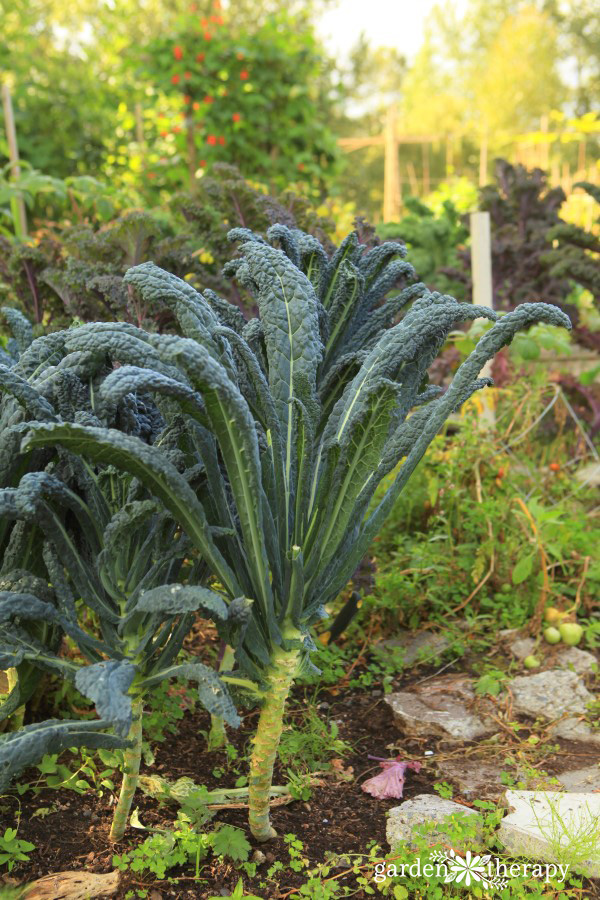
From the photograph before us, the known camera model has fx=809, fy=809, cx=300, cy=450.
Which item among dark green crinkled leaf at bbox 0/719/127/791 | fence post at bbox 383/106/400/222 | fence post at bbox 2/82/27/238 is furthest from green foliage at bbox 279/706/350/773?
fence post at bbox 383/106/400/222

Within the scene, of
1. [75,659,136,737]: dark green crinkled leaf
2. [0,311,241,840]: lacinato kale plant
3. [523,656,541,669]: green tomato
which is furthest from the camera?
[523,656,541,669]: green tomato

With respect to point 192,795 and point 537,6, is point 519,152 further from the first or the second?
point 537,6

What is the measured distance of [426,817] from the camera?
194 cm

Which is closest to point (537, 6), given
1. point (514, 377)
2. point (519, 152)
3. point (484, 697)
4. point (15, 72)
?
point (519, 152)

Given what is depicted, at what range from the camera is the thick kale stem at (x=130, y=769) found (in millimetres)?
1646

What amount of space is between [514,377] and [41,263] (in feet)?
7.87

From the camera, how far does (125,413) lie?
1.66 meters

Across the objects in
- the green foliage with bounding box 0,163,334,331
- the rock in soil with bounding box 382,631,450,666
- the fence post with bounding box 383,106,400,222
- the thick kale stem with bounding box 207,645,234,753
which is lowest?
the rock in soil with bounding box 382,631,450,666

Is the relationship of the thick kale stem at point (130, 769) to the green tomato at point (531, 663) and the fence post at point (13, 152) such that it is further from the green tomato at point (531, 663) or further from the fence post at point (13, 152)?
the fence post at point (13, 152)

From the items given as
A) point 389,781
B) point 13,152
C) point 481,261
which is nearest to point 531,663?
point 389,781

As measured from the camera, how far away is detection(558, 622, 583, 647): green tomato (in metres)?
2.92

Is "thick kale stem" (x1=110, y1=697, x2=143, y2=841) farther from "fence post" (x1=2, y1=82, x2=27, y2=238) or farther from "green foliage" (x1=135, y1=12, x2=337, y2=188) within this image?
"green foliage" (x1=135, y1=12, x2=337, y2=188)

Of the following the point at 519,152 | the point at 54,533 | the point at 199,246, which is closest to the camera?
the point at 54,533

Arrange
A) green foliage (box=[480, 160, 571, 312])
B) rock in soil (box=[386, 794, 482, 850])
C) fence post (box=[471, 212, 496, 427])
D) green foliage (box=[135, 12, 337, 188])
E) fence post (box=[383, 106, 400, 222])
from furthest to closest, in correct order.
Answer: fence post (box=[383, 106, 400, 222]) < green foliage (box=[135, 12, 337, 188]) < green foliage (box=[480, 160, 571, 312]) < fence post (box=[471, 212, 496, 427]) < rock in soil (box=[386, 794, 482, 850])
